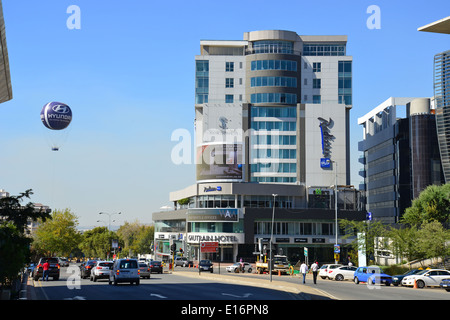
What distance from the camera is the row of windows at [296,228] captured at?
371 feet

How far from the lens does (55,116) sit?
59.0 metres

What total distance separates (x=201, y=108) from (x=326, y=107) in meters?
27.2

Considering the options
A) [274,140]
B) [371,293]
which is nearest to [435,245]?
[371,293]

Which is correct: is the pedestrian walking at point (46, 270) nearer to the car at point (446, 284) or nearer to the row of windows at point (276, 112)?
the car at point (446, 284)

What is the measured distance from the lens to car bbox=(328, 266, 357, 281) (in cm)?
5828

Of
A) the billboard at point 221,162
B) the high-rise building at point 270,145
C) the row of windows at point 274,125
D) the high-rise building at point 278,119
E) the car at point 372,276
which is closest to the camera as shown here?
the car at point 372,276

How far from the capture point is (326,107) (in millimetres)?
122875

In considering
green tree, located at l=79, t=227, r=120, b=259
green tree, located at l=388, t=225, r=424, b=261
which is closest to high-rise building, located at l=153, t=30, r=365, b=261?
green tree, located at l=79, t=227, r=120, b=259

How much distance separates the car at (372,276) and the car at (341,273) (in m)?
5.50

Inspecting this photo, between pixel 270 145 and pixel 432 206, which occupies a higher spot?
pixel 270 145

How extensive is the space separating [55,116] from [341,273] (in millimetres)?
31762

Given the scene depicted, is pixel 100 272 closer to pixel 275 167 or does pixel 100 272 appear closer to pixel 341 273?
pixel 341 273

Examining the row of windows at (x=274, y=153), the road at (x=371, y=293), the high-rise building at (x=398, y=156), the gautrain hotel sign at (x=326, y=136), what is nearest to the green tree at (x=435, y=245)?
Result: the road at (x=371, y=293)
